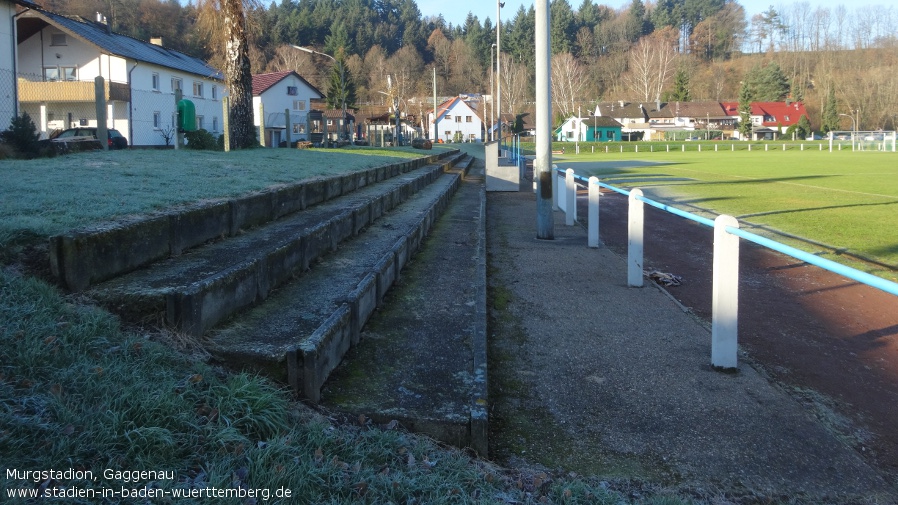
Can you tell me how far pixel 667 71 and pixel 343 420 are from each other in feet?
405

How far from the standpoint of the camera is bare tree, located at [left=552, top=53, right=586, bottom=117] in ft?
339

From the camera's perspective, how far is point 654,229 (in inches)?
568

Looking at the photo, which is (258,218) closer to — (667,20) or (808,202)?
(808,202)

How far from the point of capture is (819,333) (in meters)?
6.60

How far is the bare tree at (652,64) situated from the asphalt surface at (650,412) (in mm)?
107925

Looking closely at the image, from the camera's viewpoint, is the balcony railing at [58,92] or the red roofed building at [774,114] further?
the red roofed building at [774,114]

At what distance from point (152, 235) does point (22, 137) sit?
8.15 m

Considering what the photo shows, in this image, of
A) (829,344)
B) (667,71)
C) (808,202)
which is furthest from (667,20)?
(829,344)

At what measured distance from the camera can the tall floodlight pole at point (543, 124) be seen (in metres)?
11.4

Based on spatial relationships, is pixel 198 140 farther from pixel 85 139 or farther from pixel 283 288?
pixel 283 288

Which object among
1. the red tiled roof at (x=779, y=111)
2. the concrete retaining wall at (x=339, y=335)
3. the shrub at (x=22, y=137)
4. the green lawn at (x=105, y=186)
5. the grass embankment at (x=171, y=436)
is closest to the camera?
the grass embankment at (x=171, y=436)

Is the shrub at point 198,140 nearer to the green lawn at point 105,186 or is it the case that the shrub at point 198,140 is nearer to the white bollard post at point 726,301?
the green lawn at point 105,186

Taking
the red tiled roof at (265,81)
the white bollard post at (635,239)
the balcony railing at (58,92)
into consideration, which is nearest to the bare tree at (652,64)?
the red tiled roof at (265,81)

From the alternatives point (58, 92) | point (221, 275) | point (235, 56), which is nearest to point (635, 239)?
point (221, 275)
